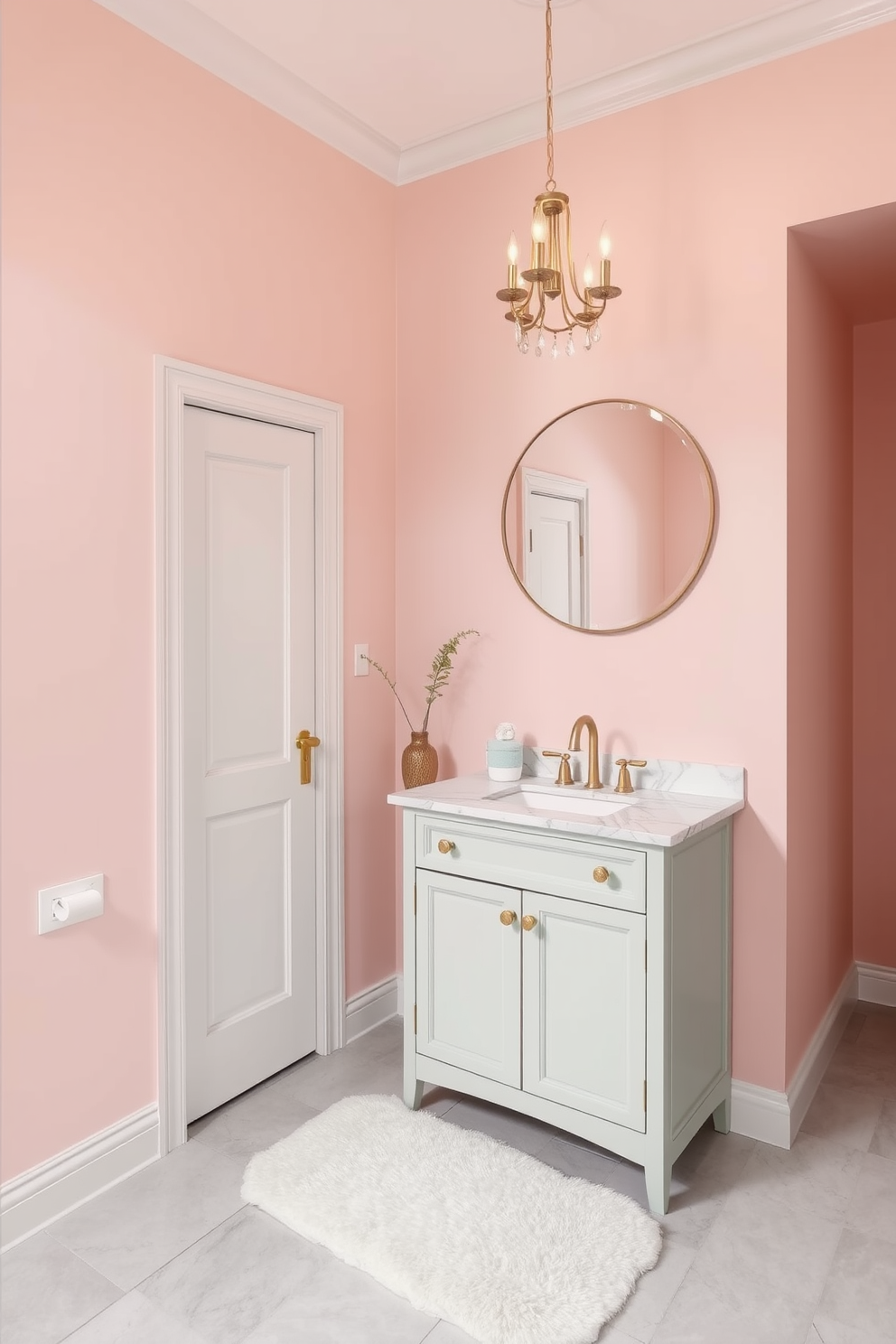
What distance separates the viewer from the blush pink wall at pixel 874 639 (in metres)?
3.26

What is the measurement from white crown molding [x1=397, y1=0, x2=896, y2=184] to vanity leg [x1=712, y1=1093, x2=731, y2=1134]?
2.81 meters

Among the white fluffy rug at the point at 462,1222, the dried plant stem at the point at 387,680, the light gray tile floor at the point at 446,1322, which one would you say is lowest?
the light gray tile floor at the point at 446,1322

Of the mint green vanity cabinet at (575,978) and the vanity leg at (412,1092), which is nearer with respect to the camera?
the mint green vanity cabinet at (575,978)

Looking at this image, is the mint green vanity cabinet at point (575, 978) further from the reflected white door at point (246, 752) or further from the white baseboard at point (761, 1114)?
the reflected white door at point (246, 752)

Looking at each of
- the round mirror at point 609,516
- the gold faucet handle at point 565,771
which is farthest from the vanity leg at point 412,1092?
the round mirror at point 609,516

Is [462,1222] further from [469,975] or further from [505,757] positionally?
[505,757]

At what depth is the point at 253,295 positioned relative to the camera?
2615 mm

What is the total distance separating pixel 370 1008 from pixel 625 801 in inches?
49.5

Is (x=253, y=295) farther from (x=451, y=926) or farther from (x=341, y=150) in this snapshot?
(x=451, y=926)

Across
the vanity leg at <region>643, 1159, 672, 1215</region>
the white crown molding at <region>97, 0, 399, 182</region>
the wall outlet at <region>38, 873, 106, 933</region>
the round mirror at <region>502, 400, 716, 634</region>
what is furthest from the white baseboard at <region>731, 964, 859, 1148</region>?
the white crown molding at <region>97, 0, 399, 182</region>

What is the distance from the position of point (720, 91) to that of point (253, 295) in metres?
1.41

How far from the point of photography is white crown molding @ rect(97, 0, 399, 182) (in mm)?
2285

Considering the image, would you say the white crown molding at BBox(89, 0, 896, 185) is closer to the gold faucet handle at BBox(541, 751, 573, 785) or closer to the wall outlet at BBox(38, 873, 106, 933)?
the gold faucet handle at BBox(541, 751, 573, 785)

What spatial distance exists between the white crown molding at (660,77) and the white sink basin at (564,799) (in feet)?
6.59
